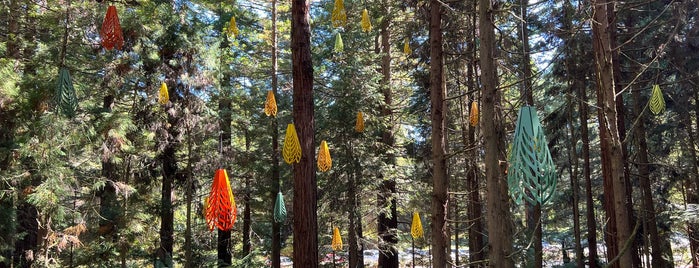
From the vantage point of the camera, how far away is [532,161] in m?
2.42

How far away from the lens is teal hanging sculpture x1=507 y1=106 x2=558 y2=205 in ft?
Result: 7.63

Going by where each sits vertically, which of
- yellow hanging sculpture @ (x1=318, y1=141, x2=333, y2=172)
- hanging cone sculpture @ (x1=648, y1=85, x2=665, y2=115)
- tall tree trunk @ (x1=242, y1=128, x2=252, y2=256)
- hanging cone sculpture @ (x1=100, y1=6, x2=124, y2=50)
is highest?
hanging cone sculpture @ (x1=100, y1=6, x2=124, y2=50)

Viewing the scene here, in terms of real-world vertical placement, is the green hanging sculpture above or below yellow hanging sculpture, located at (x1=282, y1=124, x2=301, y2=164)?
above

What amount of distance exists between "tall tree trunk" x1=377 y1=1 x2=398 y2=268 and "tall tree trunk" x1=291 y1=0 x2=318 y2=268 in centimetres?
510

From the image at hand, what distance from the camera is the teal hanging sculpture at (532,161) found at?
2.33m

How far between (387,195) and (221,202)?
22.8ft

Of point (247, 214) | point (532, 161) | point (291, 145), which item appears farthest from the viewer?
point (247, 214)

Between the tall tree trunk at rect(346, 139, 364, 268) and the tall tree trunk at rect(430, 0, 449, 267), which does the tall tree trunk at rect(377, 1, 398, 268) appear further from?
the tall tree trunk at rect(430, 0, 449, 267)

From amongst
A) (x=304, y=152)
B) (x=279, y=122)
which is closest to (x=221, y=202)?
(x=304, y=152)

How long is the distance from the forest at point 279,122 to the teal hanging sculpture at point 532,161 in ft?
5.10

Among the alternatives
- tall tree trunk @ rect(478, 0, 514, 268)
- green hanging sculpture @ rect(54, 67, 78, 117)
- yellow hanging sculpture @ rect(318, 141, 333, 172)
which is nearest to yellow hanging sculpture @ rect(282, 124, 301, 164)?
yellow hanging sculpture @ rect(318, 141, 333, 172)

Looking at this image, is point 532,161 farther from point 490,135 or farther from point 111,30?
point 111,30

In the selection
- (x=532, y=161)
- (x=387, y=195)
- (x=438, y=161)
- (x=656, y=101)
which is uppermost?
(x=656, y=101)

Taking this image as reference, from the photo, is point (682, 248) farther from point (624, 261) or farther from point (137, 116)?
point (137, 116)
